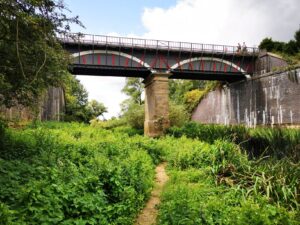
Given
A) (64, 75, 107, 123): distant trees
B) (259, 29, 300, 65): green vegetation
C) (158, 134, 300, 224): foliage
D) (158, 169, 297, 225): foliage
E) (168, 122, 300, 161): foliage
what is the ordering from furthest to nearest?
(64, 75, 107, 123): distant trees, (259, 29, 300, 65): green vegetation, (168, 122, 300, 161): foliage, (158, 134, 300, 224): foliage, (158, 169, 297, 225): foliage

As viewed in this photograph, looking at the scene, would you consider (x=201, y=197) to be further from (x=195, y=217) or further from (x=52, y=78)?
(x=52, y=78)

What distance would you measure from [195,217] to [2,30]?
597cm

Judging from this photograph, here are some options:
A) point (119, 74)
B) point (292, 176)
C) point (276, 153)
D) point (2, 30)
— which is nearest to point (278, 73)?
point (119, 74)

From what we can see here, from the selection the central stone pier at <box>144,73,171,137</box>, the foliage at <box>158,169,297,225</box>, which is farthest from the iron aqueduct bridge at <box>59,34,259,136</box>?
the foliage at <box>158,169,297,225</box>

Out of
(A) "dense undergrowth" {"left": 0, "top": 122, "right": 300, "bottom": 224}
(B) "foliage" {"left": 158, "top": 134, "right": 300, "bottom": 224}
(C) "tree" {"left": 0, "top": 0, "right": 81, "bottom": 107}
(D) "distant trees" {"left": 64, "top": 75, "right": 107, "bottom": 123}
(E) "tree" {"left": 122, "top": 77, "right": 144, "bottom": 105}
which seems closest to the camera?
(A) "dense undergrowth" {"left": 0, "top": 122, "right": 300, "bottom": 224}

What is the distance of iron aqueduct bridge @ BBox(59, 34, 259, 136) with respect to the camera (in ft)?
90.7

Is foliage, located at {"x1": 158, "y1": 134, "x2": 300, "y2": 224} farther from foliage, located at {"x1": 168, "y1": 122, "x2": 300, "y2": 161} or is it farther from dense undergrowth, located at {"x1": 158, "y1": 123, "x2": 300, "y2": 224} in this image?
foliage, located at {"x1": 168, "y1": 122, "x2": 300, "y2": 161}

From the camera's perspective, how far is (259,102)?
30.1 metres

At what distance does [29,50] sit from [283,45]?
31.2 meters

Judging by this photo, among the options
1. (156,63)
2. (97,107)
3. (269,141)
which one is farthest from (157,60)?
(97,107)

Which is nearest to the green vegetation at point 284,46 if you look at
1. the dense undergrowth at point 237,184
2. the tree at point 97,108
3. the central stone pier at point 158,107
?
the central stone pier at point 158,107

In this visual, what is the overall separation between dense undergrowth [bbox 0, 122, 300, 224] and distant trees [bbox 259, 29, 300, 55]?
24.2 meters

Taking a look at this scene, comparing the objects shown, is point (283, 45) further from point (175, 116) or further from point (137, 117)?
point (137, 117)

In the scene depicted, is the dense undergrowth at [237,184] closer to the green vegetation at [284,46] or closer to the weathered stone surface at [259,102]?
the weathered stone surface at [259,102]
